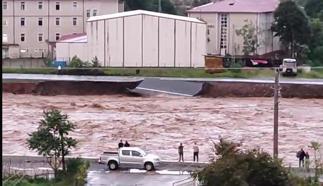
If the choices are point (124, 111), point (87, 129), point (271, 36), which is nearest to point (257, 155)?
point (87, 129)

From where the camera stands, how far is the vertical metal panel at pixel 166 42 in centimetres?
4288

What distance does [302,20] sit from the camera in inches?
1836

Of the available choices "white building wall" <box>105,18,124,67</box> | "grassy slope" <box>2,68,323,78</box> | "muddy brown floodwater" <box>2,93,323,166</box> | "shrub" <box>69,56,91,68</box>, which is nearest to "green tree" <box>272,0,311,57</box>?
"grassy slope" <box>2,68,323,78</box>

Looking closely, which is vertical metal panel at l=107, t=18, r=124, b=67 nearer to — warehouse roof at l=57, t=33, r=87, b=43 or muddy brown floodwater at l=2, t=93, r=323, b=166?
warehouse roof at l=57, t=33, r=87, b=43

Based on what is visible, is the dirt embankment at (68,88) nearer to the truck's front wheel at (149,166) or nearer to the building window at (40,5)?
the building window at (40,5)

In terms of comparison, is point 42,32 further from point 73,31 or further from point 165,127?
point 165,127

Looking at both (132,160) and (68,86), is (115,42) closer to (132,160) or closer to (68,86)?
(68,86)

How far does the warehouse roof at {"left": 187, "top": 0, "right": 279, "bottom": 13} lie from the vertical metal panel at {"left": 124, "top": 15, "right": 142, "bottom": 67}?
25.1ft

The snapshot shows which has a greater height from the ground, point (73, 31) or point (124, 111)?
point (73, 31)

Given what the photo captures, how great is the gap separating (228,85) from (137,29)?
8421 mm

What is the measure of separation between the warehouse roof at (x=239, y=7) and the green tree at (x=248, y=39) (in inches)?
67.7

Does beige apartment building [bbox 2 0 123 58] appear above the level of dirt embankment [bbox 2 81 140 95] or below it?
above

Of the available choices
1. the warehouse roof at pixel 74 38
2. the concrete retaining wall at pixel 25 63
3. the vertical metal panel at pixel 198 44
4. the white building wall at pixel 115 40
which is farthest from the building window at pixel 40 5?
the vertical metal panel at pixel 198 44

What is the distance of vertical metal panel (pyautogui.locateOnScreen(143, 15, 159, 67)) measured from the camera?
42.8 metres
